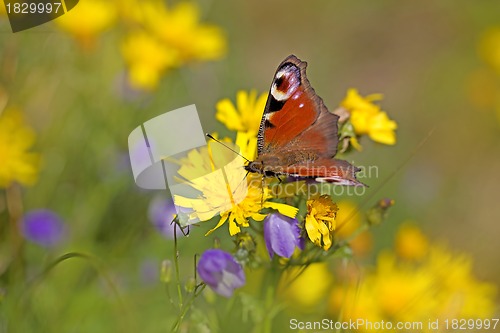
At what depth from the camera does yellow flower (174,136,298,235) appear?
145 centimetres

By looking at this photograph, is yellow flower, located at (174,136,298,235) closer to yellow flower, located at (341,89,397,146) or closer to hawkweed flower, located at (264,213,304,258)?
hawkweed flower, located at (264,213,304,258)

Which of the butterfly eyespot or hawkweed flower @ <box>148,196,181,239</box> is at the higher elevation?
the butterfly eyespot

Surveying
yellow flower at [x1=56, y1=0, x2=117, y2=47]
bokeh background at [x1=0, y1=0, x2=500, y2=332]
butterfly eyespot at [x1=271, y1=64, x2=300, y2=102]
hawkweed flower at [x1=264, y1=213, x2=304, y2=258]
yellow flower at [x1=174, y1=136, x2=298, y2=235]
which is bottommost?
bokeh background at [x1=0, y1=0, x2=500, y2=332]

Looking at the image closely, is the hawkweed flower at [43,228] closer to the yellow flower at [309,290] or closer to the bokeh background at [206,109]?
the bokeh background at [206,109]

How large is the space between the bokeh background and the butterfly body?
0.23 metres

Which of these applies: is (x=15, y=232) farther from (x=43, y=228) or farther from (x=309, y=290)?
(x=309, y=290)

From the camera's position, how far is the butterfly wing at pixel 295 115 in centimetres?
163

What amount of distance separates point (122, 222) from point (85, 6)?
0.91m

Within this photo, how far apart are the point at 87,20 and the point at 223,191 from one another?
1.57 meters

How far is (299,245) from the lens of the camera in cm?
149

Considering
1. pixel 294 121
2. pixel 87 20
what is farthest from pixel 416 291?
pixel 87 20

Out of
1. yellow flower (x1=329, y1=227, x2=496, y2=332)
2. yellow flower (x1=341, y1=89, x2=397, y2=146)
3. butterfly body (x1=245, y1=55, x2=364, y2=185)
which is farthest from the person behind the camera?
yellow flower (x1=329, y1=227, x2=496, y2=332)

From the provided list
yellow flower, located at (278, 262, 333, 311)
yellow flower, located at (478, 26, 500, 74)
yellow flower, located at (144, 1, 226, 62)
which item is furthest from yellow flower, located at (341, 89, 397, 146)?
yellow flower, located at (478, 26, 500, 74)

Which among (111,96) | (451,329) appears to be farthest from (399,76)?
(451,329)
